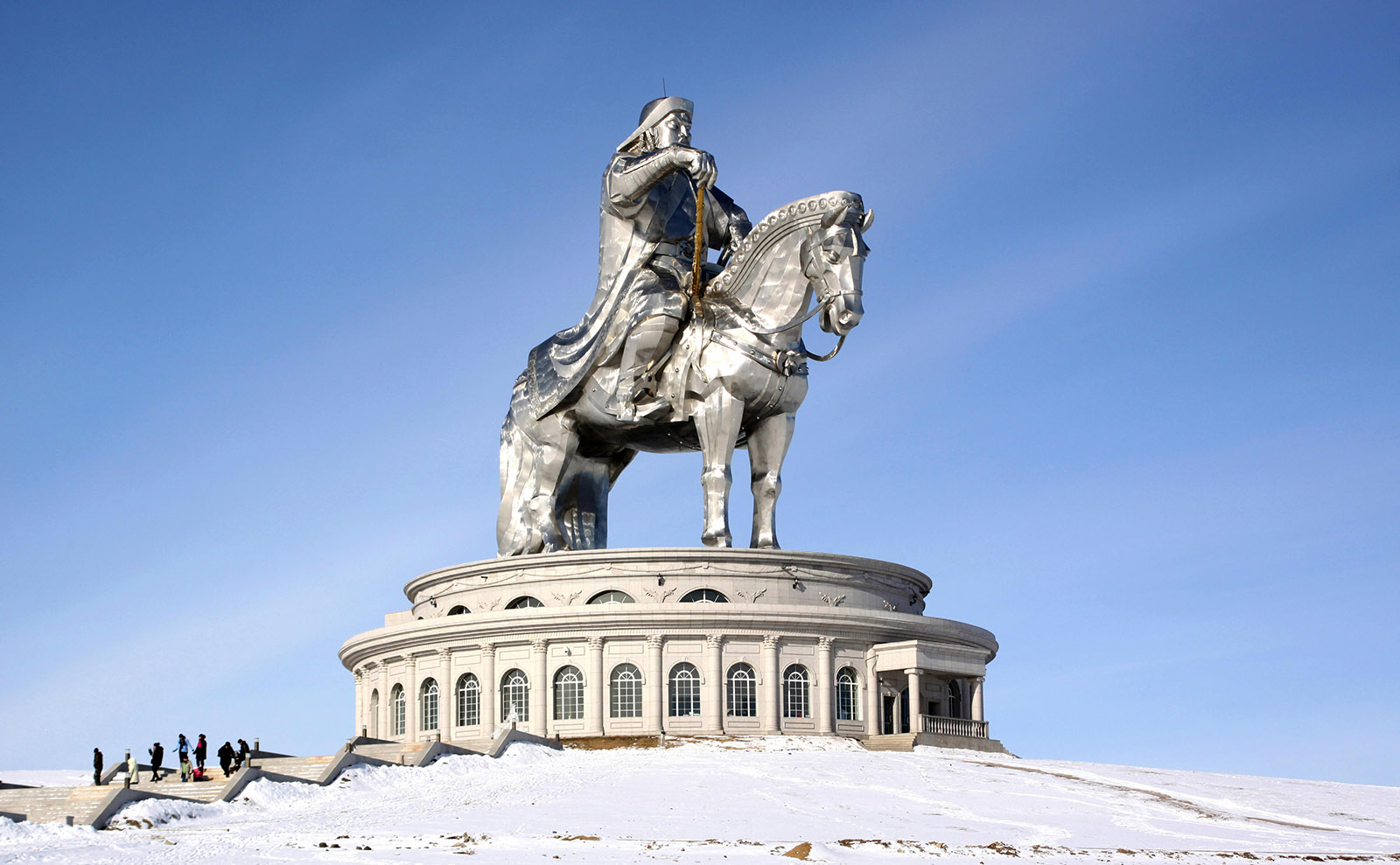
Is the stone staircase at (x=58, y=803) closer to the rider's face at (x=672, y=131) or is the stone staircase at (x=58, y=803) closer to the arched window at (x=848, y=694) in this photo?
the arched window at (x=848, y=694)

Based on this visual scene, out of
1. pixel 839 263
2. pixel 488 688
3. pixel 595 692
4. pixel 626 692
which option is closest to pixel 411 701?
pixel 488 688

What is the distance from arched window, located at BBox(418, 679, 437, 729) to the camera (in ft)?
133

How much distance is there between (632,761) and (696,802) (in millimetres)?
5724

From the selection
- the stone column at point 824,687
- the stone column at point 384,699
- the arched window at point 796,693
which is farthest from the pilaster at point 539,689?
the stone column at point 824,687

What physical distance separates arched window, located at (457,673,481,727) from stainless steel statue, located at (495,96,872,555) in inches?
143

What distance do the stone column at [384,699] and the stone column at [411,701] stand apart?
43.7 inches

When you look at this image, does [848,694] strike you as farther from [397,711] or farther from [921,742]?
[397,711]

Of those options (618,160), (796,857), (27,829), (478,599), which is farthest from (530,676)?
(796,857)

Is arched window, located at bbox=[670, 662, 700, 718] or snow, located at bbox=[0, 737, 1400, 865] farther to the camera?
arched window, located at bbox=[670, 662, 700, 718]

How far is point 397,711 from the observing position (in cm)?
4203

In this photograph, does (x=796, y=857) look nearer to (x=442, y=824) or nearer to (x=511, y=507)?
(x=442, y=824)

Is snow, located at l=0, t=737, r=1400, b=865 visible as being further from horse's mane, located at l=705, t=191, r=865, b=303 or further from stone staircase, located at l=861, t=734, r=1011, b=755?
horse's mane, located at l=705, t=191, r=865, b=303

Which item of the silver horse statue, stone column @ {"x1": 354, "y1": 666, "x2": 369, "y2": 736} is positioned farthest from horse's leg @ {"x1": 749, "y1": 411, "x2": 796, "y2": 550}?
stone column @ {"x1": 354, "y1": 666, "x2": 369, "y2": 736}

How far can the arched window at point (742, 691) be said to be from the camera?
3781cm
